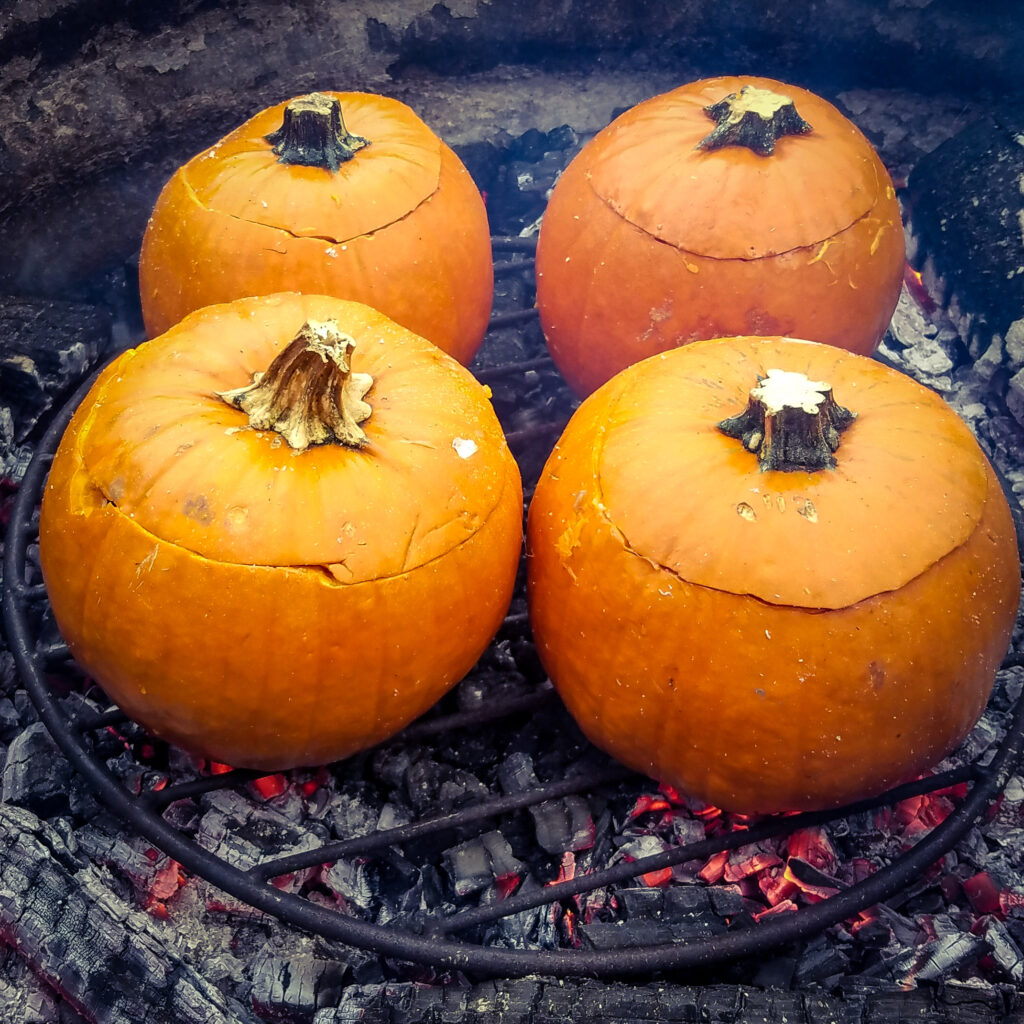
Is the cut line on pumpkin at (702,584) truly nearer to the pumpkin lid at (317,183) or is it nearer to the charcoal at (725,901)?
the charcoal at (725,901)

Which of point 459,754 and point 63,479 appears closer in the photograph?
point 63,479

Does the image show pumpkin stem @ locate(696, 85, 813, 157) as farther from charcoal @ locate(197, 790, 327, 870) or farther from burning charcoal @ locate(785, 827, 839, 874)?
charcoal @ locate(197, 790, 327, 870)

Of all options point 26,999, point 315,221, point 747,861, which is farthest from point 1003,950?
point 315,221

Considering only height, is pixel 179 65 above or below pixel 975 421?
above

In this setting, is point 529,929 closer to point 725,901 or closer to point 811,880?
point 725,901

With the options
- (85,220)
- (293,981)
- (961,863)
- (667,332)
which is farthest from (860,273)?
(85,220)

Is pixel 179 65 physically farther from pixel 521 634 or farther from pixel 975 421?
pixel 975 421

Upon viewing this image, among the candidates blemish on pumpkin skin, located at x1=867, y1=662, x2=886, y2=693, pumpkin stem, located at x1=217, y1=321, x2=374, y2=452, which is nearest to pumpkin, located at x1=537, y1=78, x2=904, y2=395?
pumpkin stem, located at x1=217, y1=321, x2=374, y2=452
